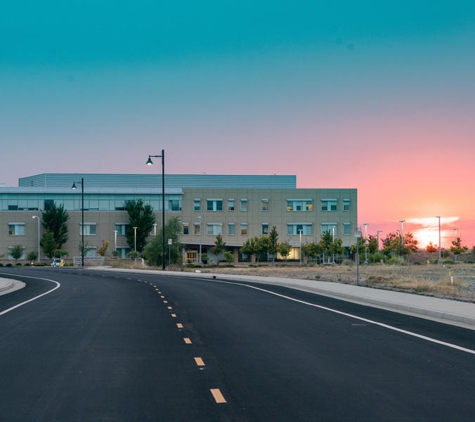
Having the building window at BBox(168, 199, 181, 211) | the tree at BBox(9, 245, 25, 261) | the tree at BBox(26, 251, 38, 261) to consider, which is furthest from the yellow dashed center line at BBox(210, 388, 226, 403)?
the building window at BBox(168, 199, 181, 211)

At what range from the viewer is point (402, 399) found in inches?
352

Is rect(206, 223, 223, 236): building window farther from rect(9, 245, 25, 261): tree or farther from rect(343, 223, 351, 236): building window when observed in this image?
rect(9, 245, 25, 261): tree

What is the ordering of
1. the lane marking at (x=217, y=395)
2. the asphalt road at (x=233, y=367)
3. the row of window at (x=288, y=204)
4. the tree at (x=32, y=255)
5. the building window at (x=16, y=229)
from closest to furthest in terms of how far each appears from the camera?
the asphalt road at (x=233, y=367) → the lane marking at (x=217, y=395) → the tree at (x=32, y=255) → the building window at (x=16, y=229) → the row of window at (x=288, y=204)

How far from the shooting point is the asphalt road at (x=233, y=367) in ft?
27.3

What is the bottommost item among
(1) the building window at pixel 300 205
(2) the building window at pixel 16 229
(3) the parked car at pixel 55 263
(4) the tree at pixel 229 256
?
(3) the parked car at pixel 55 263

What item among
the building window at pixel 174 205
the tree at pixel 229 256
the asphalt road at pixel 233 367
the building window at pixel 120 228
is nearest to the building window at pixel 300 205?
the tree at pixel 229 256

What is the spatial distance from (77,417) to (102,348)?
5.80 metres

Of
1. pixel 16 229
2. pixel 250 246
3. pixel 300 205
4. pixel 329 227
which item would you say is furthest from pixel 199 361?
pixel 16 229

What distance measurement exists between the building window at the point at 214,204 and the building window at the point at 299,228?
37.7 feet

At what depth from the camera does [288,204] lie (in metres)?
115

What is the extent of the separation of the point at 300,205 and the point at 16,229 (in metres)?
45.7

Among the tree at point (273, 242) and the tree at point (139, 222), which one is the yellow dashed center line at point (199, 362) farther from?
the tree at point (139, 222)

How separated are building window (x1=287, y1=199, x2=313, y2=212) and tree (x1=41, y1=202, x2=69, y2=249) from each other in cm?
3556

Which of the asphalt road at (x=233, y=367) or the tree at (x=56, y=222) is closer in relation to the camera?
the asphalt road at (x=233, y=367)
